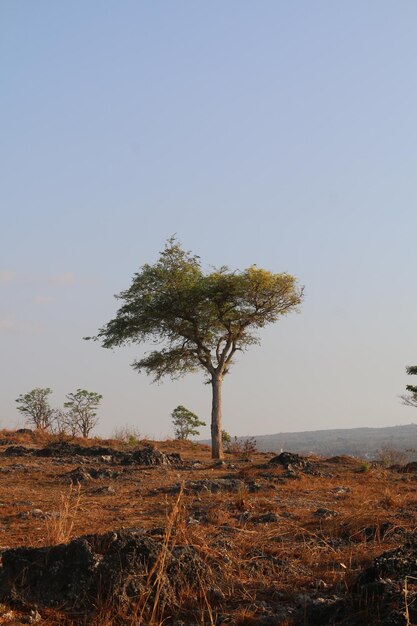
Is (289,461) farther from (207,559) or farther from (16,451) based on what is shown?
(207,559)

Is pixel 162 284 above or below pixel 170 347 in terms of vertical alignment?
above

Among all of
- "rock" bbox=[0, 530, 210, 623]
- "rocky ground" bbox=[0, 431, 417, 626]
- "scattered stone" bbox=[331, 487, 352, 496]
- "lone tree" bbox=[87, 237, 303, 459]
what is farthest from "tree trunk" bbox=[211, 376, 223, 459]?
"rock" bbox=[0, 530, 210, 623]

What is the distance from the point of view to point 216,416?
98.6 ft

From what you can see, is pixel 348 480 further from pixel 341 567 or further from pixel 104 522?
pixel 341 567

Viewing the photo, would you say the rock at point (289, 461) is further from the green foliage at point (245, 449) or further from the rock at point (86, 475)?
the rock at point (86, 475)

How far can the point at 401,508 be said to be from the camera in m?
12.7

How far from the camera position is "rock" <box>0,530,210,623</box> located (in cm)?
605

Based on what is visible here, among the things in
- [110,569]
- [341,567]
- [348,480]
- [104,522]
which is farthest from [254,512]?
[348,480]

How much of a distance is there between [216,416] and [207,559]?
23.0m

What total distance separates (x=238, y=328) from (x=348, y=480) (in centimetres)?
1311

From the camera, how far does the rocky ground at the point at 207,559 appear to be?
577cm

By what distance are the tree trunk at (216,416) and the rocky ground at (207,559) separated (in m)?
14.2

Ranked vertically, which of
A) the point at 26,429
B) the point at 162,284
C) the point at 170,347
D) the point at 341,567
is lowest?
the point at 341,567

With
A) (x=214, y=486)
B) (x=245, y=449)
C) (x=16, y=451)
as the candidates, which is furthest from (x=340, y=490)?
(x=245, y=449)
